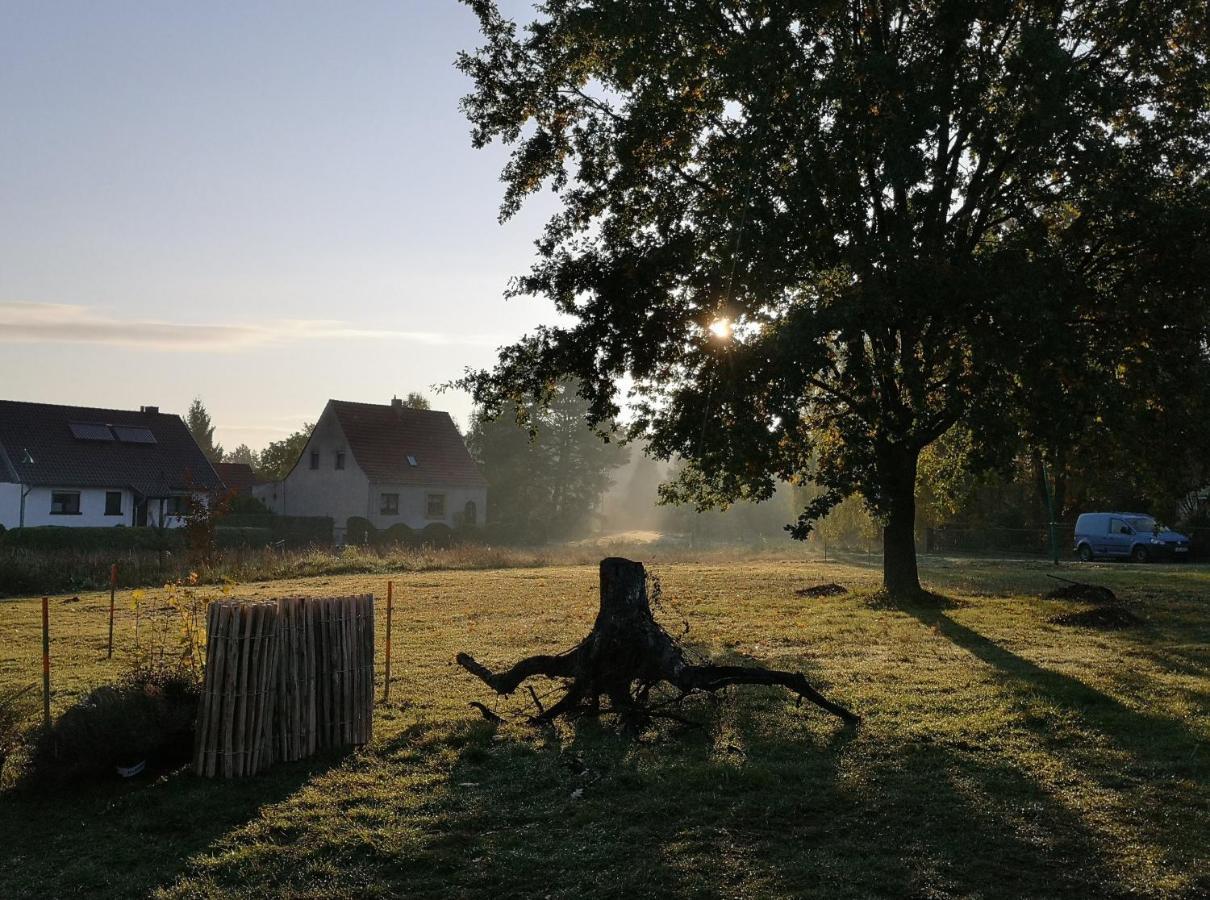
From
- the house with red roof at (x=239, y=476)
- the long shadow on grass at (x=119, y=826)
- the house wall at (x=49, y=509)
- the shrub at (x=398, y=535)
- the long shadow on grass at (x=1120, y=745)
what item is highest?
the house with red roof at (x=239, y=476)

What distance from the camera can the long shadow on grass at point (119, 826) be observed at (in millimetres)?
6203

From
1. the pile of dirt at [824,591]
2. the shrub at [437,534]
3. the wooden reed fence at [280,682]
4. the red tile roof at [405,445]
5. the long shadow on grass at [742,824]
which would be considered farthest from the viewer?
the red tile roof at [405,445]

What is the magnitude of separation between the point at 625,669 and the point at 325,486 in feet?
171

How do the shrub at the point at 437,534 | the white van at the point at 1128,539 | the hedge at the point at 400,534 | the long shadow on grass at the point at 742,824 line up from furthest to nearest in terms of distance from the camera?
1. the hedge at the point at 400,534
2. the shrub at the point at 437,534
3. the white van at the point at 1128,539
4. the long shadow on grass at the point at 742,824

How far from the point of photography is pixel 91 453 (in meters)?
51.1

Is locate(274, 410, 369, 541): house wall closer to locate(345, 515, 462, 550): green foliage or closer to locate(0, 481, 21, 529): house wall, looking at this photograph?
locate(345, 515, 462, 550): green foliage

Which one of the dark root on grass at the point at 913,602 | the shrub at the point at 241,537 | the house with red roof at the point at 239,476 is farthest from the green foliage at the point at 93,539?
the house with red roof at the point at 239,476

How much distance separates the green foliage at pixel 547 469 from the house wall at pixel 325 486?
14300mm

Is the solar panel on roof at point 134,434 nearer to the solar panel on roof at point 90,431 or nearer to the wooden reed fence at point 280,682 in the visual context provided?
the solar panel on roof at point 90,431

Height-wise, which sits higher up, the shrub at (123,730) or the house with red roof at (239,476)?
the house with red roof at (239,476)

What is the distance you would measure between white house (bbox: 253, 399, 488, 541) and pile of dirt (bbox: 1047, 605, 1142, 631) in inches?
1717

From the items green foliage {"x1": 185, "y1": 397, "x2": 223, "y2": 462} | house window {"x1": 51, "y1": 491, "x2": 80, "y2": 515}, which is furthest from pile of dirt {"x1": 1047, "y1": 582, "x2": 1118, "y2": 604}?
green foliage {"x1": 185, "y1": 397, "x2": 223, "y2": 462}

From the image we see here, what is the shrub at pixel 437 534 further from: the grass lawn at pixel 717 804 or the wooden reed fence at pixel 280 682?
the wooden reed fence at pixel 280 682

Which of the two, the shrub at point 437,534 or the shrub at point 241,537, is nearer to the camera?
the shrub at point 241,537
